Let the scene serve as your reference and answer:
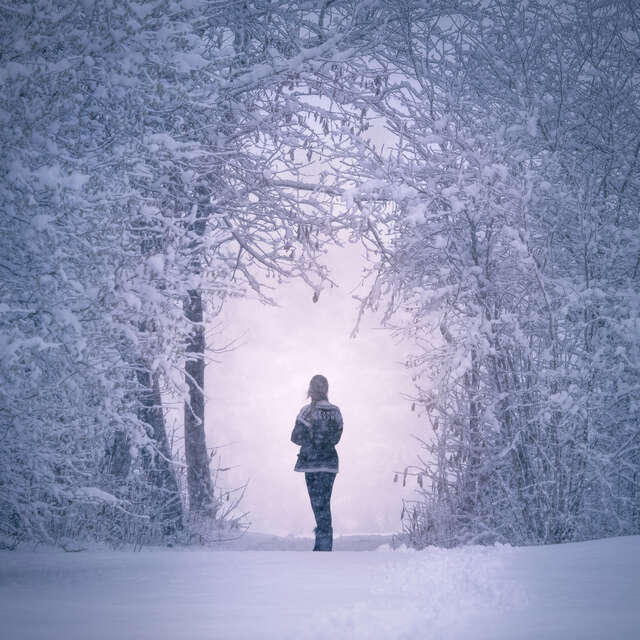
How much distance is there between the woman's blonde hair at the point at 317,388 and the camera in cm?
809

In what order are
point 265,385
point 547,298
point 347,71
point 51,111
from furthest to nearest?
point 265,385, point 347,71, point 547,298, point 51,111

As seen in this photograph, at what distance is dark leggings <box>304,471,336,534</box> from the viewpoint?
7.97 metres

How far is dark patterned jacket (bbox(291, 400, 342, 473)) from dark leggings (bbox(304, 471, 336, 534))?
0.33 ft

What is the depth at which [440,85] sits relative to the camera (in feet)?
27.7

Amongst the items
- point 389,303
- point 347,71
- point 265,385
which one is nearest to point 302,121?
point 347,71

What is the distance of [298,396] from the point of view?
893 inches

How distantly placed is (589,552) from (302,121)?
640 centimetres

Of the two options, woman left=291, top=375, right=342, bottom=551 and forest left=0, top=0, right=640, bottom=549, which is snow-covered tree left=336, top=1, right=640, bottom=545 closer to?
forest left=0, top=0, right=640, bottom=549

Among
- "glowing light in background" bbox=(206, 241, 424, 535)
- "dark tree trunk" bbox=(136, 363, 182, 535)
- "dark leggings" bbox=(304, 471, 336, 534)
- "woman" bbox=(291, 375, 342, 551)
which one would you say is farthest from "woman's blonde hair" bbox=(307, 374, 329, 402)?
"glowing light in background" bbox=(206, 241, 424, 535)

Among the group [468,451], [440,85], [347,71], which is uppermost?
[347,71]

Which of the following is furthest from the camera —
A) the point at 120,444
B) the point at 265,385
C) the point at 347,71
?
the point at 265,385

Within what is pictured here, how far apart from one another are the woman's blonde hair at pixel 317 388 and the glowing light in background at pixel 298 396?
39.6 feet

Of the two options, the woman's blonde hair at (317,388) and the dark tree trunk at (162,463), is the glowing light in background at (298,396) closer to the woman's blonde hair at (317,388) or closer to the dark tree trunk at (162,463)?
the dark tree trunk at (162,463)

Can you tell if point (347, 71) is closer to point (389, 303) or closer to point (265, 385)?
point (389, 303)
